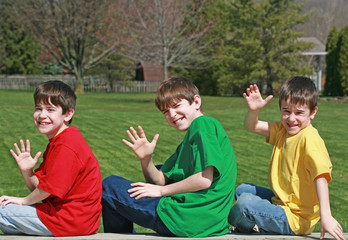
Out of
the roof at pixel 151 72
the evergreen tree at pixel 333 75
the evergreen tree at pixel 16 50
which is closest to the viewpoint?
the evergreen tree at pixel 333 75

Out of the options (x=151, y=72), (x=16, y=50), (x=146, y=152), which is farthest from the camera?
(x=151, y=72)

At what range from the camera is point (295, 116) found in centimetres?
335

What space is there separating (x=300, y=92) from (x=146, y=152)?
1.15 meters

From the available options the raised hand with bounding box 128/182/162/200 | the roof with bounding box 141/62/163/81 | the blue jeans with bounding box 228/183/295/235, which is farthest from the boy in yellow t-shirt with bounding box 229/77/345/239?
the roof with bounding box 141/62/163/81

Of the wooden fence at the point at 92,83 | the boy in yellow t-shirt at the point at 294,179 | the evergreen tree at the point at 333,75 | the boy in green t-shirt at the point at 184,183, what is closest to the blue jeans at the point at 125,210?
the boy in green t-shirt at the point at 184,183

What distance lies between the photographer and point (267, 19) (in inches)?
1233

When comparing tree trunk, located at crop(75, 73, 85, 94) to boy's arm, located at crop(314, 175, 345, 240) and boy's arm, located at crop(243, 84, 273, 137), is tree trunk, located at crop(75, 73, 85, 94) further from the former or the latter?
boy's arm, located at crop(314, 175, 345, 240)

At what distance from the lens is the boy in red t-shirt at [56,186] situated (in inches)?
121

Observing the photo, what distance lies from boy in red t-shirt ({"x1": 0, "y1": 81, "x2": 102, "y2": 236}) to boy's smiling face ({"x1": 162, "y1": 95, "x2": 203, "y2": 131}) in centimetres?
62

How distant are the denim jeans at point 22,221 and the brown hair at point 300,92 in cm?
188

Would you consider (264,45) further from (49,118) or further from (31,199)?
(31,199)

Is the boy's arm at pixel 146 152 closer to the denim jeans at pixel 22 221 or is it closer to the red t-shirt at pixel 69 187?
the red t-shirt at pixel 69 187

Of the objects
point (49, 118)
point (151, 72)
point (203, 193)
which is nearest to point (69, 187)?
point (49, 118)

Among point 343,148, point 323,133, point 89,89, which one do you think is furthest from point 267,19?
point 343,148
